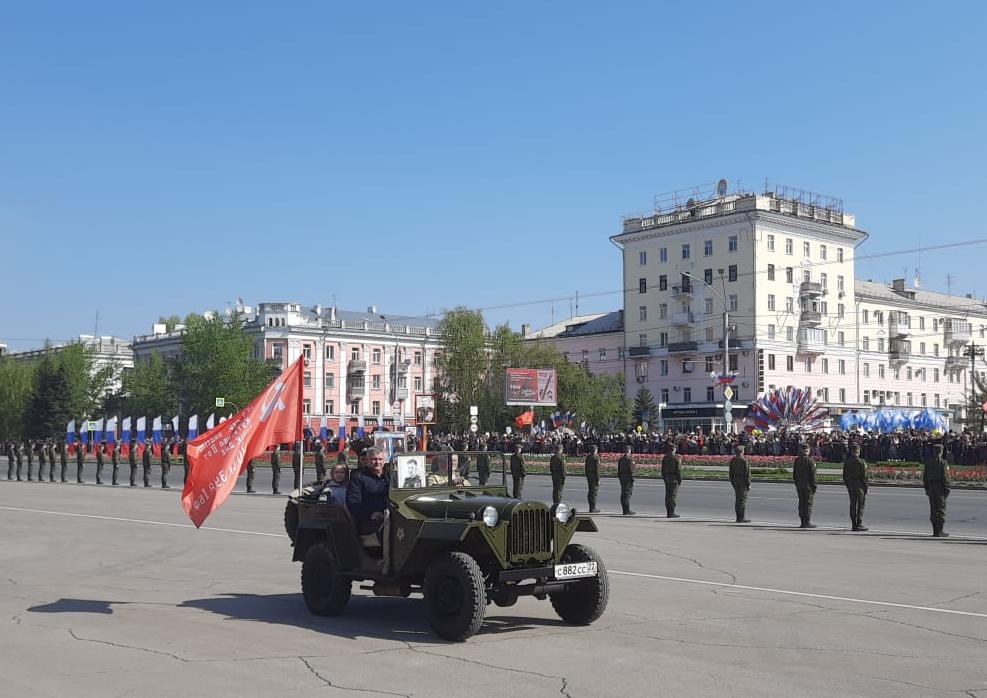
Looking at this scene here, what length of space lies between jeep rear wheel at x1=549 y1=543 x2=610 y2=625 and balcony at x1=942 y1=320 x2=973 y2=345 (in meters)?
100

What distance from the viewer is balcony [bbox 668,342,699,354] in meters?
85.4

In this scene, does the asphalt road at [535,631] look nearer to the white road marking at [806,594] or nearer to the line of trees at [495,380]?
the white road marking at [806,594]

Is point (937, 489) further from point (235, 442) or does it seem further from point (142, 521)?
point (142, 521)

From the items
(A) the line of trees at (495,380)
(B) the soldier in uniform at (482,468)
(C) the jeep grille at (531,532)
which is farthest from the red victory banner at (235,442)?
(A) the line of trees at (495,380)

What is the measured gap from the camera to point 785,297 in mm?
84562

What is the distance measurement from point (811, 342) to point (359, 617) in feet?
260

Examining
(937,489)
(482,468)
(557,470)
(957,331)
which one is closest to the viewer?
(482,468)

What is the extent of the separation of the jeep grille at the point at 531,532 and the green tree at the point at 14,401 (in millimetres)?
113124

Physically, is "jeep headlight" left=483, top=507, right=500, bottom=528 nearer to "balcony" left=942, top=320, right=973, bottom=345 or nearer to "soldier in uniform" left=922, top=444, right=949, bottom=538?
"soldier in uniform" left=922, top=444, right=949, bottom=538

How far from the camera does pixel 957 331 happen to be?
105188mm

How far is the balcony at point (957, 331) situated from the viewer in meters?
103

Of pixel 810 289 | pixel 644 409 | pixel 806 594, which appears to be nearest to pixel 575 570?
pixel 806 594

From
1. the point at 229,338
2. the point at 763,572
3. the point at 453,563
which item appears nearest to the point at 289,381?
the point at 453,563

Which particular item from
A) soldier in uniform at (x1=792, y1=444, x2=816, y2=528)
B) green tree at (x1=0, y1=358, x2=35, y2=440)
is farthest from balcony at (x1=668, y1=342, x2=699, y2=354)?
green tree at (x1=0, y1=358, x2=35, y2=440)
